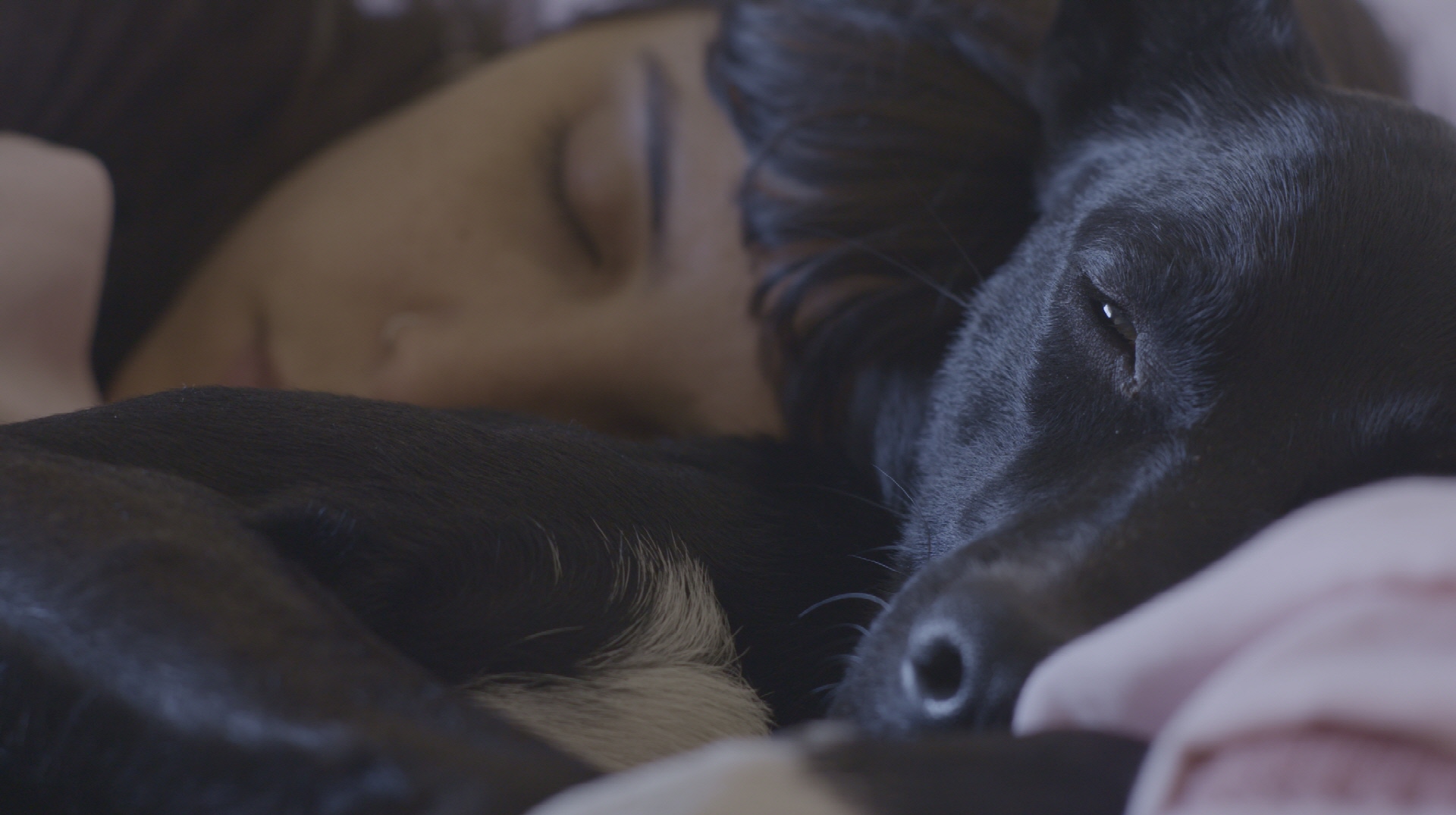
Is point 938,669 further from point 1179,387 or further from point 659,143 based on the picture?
point 659,143

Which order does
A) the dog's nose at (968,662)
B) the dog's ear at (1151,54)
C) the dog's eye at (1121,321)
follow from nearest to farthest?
the dog's nose at (968,662), the dog's eye at (1121,321), the dog's ear at (1151,54)

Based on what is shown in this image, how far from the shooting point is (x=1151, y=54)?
1.18 meters

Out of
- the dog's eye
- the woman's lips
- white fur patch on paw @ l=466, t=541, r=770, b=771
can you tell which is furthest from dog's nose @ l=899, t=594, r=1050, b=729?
the woman's lips

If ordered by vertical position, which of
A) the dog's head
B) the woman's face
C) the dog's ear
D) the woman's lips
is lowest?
the woman's lips

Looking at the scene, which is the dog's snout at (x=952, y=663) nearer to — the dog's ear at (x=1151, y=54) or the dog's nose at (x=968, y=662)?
the dog's nose at (x=968, y=662)

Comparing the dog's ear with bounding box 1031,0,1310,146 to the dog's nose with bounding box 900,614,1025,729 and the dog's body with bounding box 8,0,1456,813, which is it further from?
the dog's nose with bounding box 900,614,1025,729

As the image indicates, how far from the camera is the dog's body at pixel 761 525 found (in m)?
0.51

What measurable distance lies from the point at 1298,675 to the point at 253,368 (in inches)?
53.6

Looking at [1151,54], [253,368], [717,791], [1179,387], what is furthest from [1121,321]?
[253,368]

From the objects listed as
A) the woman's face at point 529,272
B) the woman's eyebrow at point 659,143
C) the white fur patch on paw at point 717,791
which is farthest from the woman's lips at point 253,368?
the white fur patch on paw at point 717,791

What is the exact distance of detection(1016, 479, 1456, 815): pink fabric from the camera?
1.48 feet

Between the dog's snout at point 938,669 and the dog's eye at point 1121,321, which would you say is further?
the dog's eye at point 1121,321

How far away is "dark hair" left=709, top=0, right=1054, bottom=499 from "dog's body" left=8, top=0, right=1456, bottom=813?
0.16 metres

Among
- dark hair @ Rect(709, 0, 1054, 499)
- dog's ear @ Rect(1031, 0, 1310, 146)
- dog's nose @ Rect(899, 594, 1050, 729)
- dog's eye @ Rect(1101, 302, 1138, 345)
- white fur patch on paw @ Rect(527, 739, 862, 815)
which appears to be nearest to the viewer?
white fur patch on paw @ Rect(527, 739, 862, 815)
